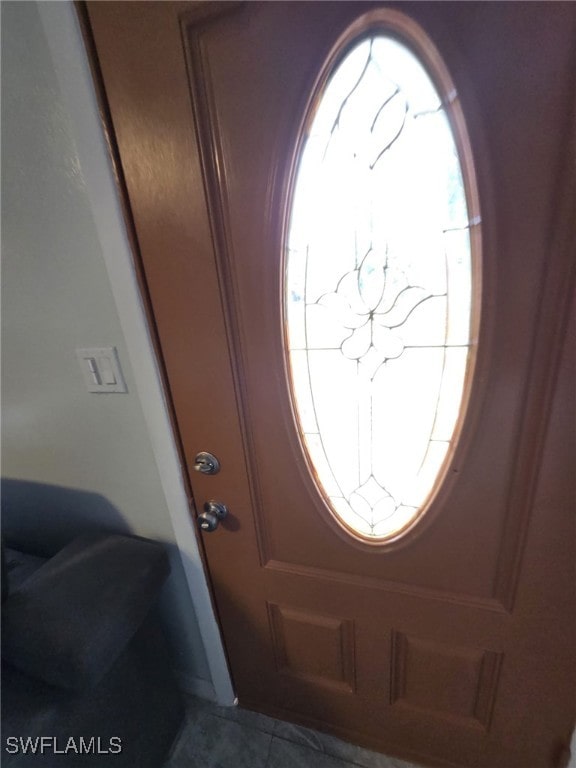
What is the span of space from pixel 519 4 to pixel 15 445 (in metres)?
1.36

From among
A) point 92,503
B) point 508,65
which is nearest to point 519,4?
point 508,65

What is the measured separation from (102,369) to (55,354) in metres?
0.14

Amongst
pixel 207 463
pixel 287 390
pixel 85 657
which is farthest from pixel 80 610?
pixel 287 390

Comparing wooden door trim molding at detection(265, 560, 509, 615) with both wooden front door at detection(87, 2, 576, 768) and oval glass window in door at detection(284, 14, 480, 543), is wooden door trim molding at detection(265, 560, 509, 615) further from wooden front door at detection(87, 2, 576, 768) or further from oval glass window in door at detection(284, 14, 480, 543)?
oval glass window in door at detection(284, 14, 480, 543)

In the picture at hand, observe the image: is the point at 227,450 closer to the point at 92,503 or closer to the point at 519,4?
the point at 92,503

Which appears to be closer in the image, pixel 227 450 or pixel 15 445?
pixel 227 450

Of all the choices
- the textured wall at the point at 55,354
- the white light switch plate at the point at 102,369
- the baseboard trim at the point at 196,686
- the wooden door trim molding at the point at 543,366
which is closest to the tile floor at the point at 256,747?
the baseboard trim at the point at 196,686

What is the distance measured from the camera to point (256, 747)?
105 centimetres

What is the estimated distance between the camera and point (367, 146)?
21.0 inches

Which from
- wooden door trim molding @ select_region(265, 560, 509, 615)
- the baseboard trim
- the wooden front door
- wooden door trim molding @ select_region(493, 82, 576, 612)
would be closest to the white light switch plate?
the wooden front door

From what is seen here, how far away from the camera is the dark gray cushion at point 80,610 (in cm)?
68

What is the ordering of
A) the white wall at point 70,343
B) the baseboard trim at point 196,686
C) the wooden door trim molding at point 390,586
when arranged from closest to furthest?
the white wall at point 70,343 < the wooden door trim molding at point 390,586 < the baseboard trim at point 196,686
